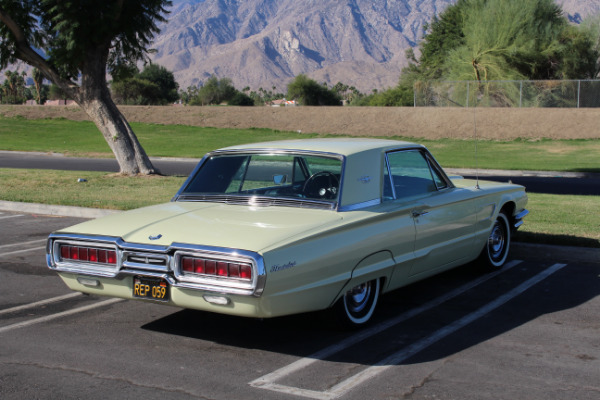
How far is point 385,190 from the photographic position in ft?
19.3

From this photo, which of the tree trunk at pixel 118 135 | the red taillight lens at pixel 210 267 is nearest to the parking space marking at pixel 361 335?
the red taillight lens at pixel 210 267

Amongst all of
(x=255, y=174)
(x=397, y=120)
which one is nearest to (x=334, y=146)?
(x=255, y=174)

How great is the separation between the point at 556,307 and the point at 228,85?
10285cm

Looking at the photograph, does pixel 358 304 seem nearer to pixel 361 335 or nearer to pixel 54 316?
pixel 361 335

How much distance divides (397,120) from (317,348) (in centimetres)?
3381

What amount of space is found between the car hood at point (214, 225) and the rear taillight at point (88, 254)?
0.12 metres

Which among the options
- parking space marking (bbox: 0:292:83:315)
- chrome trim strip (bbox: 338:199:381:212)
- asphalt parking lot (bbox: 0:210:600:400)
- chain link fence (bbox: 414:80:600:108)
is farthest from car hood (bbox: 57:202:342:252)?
chain link fence (bbox: 414:80:600:108)

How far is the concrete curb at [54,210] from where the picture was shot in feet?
37.4

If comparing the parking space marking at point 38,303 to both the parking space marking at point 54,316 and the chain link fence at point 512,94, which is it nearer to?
the parking space marking at point 54,316

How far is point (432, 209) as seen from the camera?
6.16 m

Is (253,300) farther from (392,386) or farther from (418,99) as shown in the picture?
(418,99)

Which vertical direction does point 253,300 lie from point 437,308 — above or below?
above

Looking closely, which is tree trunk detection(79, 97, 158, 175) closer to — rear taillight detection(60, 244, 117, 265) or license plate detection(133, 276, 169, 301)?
rear taillight detection(60, 244, 117, 265)

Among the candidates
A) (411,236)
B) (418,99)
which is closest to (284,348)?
(411,236)
